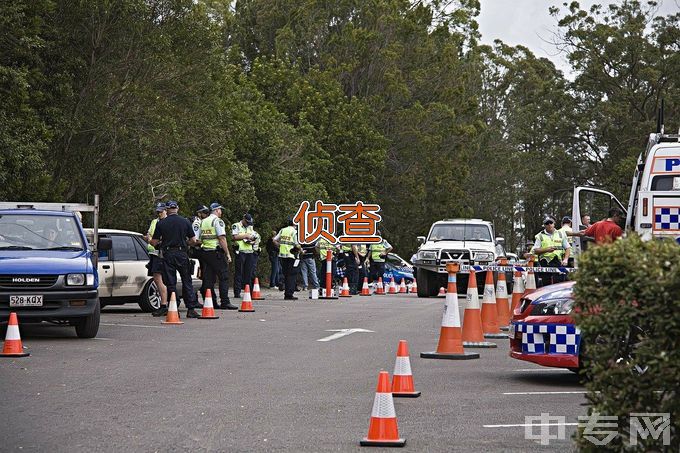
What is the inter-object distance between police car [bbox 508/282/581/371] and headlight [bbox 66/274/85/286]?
6865 millimetres

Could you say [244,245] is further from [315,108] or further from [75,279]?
[315,108]

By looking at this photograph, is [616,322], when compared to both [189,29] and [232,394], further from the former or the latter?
[189,29]

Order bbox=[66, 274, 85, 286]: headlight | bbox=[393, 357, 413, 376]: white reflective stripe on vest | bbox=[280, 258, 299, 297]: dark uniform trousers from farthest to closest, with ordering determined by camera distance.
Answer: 1. bbox=[280, 258, 299, 297]: dark uniform trousers
2. bbox=[66, 274, 85, 286]: headlight
3. bbox=[393, 357, 413, 376]: white reflective stripe on vest

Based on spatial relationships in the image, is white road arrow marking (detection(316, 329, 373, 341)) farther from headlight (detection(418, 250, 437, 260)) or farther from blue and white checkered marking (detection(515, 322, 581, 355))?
headlight (detection(418, 250, 437, 260))

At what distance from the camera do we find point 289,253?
29.9m

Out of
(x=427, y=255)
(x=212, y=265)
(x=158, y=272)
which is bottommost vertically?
(x=158, y=272)

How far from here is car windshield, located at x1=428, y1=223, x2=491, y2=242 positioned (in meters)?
35.2

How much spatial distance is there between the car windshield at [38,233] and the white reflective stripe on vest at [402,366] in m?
8.16

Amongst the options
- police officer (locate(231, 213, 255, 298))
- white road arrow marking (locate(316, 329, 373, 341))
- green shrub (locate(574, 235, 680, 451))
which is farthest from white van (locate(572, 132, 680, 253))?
green shrub (locate(574, 235, 680, 451))

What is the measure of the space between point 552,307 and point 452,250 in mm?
21787

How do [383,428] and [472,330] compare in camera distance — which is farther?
[472,330]

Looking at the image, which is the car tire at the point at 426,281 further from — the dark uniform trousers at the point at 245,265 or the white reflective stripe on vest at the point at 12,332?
the white reflective stripe on vest at the point at 12,332

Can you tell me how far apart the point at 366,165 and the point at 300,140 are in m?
9.88

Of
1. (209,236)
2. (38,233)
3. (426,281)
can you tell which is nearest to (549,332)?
(38,233)
